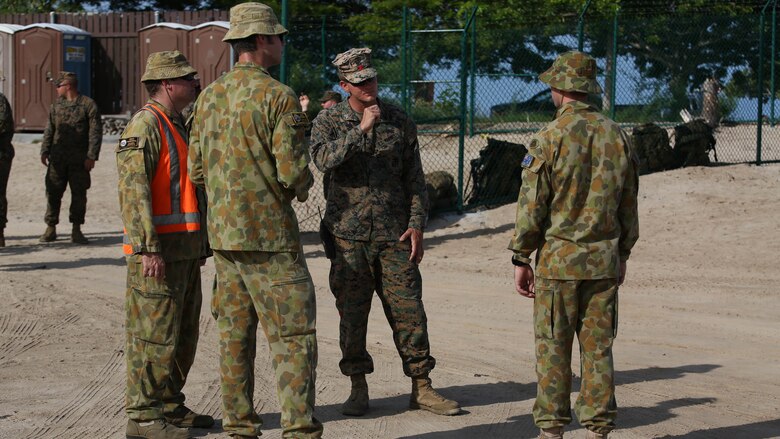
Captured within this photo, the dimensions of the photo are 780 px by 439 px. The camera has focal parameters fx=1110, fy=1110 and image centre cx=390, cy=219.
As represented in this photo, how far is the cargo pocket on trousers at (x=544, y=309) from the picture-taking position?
5043 millimetres

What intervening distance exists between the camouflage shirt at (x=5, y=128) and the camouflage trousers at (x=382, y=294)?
732 cm

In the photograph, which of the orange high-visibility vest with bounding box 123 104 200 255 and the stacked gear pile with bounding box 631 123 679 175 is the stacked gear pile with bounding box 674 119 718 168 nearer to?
Result: the stacked gear pile with bounding box 631 123 679 175

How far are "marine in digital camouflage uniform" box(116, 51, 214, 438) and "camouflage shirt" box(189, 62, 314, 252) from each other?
506mm

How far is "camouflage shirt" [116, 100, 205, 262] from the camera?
5.15m

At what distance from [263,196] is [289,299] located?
455 mm

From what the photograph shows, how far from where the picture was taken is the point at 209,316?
28.2ft

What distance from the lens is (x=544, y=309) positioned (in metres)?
5.07

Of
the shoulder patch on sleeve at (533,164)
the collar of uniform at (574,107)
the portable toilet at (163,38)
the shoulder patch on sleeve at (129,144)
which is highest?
the portable toilet at (163,38)

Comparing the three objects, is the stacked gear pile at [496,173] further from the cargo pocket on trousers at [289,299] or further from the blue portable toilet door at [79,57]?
the blue portable toilet door at [79,57]

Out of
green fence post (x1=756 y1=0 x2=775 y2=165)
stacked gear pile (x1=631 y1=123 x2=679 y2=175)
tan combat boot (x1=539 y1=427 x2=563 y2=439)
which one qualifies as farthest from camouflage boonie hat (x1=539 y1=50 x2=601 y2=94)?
green fence post (x1=756 y1=0 x2=775 y2=165)

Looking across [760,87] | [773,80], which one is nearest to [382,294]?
[760,87]

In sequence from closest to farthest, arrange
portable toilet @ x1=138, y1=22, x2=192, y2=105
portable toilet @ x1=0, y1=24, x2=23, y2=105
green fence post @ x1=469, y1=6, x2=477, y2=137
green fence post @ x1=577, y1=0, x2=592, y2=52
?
green fence post @ x1=469, y1=6, x2=477, y2=137
green fence post @ x1=577, y1=0, x2=592, y2=52
portable toilet @ x1=138, y1=22, x2=192, y2=105
portable toilet @ x1=0, y1=24, x2=23, y2=105

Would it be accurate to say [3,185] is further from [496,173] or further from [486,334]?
[486,334]

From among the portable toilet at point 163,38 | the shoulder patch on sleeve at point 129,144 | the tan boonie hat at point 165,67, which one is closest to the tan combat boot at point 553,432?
the shoulder patch on sleeve at point 129,144
